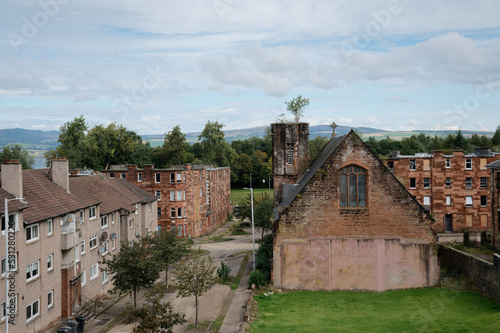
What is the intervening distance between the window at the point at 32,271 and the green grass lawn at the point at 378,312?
1334 centimetres

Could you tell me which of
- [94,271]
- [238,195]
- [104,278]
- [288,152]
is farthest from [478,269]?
[238,195]

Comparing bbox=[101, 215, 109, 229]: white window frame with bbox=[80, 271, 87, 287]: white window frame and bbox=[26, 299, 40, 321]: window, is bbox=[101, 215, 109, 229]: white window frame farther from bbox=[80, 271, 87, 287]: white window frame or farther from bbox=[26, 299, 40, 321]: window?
bbox=[26, 299, 40, 321]: window

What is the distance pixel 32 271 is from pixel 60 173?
9.38 metres

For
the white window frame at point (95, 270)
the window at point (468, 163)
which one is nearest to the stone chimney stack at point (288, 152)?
the white window frame at point (95, 270)

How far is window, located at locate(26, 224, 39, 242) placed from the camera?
87.4 feet

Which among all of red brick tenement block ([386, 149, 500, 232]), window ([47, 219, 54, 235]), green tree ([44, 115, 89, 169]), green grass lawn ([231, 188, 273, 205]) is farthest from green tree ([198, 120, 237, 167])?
window ([47, 219, 54, 235])

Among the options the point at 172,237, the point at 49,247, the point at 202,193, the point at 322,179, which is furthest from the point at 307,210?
the point at 202,193

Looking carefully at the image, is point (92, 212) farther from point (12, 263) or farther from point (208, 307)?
point (208, 307)

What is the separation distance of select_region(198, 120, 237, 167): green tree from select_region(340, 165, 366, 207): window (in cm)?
8011

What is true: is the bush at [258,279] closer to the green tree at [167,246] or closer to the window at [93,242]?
the green tree at [167,246]

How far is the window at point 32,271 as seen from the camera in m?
26.3

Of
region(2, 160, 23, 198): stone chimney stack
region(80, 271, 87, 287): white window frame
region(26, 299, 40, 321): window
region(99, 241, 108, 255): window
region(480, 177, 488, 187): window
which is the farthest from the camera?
region(480, 177, 488, 187): window

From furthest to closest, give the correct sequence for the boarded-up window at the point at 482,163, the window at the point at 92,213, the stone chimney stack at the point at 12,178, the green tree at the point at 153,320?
the boarded-up window at the point at 482,163 → the window at the point at 92,213 → the stone chimney stack at the point at 12,178 → the green tree at the point at 153,320

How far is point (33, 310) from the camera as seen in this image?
26.7 m
